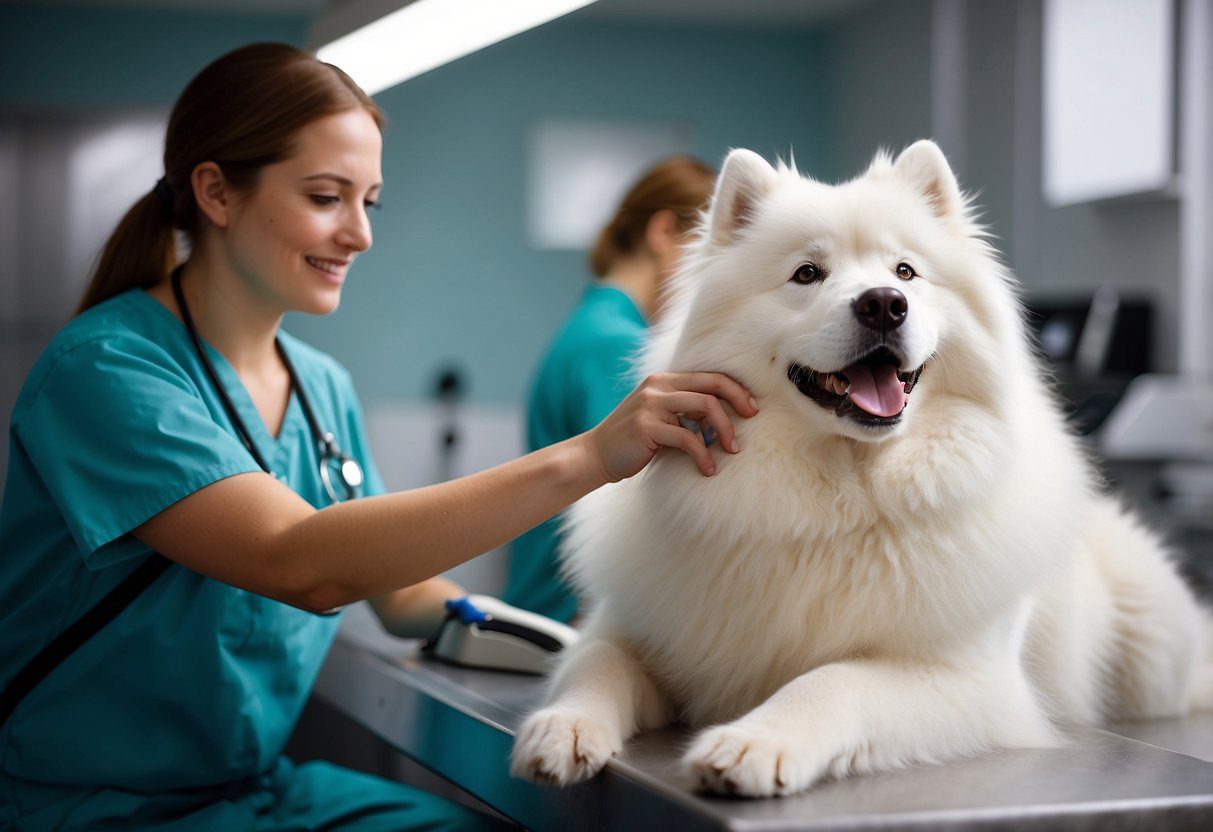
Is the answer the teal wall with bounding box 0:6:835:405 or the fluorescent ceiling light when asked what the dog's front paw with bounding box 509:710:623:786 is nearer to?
the fluorescent ceiling light

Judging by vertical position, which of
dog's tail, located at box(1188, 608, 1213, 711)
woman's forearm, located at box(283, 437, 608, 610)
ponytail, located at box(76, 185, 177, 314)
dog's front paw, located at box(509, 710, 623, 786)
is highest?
ponytail, located at box(76, 185, 177, 314)

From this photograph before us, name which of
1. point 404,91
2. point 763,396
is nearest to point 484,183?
point 404,91

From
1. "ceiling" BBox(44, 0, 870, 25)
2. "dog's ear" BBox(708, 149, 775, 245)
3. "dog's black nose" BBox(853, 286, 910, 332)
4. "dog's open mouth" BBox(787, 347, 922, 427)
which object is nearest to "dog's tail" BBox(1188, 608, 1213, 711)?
"dog's open mouth" BBox(787, 347, 922, 427)

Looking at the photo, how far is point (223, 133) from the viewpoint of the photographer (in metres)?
1.85

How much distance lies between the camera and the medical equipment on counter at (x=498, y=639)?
81.8 inches

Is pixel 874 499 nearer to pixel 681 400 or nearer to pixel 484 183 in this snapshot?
pixel 681 400

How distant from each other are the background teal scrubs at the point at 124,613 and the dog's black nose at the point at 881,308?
0.89 meters

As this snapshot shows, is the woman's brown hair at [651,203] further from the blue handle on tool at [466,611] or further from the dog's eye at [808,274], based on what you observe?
the dog's eye at [808,274]

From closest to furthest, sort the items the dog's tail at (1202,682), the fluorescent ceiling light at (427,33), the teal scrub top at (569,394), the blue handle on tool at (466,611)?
1. the dog's tail at (1202,682)
2. the blue handle on tool at (466,611)
3. the fluorescent ceiling light at (427,33)
4. the teal scrub top at (569,394)

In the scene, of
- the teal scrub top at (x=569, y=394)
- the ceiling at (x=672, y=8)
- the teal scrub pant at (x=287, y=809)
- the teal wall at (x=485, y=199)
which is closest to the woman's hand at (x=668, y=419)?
the teal scrub pant at (x=287, y=809)

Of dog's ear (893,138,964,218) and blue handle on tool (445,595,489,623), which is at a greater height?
dog's ear (893,138,964,218)

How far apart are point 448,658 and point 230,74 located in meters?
1.10

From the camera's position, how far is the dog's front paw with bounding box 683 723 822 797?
3.79 feet

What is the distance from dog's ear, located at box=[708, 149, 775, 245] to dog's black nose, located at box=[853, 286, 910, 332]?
1.01ft
